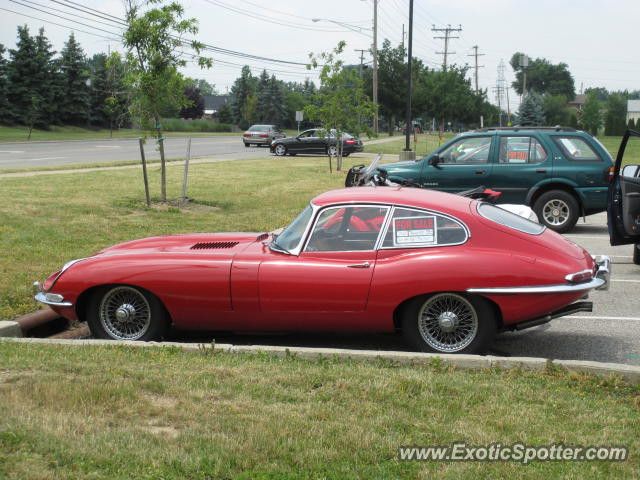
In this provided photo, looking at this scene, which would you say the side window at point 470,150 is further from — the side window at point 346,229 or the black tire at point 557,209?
the side window at point 346,229

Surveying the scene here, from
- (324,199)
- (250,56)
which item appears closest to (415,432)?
(324,199)

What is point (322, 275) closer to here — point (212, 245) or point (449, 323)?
point (449, 323)

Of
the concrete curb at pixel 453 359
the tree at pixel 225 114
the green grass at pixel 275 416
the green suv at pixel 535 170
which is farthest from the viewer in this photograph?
the tree at pixel 225 114

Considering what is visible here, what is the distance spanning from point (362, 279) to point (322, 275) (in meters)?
0.31

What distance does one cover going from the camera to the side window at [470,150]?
14.5 meters

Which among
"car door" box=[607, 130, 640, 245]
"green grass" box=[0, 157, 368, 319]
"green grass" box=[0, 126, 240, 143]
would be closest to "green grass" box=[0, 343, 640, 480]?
"green grass" box=[0, 157, 368, 319]

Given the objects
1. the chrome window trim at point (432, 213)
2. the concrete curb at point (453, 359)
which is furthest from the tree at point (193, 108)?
the concrete curb at point (453, 359)

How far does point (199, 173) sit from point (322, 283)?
19397mm

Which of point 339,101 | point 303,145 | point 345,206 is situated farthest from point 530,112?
point 345,206

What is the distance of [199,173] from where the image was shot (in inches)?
993

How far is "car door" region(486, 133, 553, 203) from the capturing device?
14.2 meters

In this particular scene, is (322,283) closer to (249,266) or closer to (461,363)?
(249,266)

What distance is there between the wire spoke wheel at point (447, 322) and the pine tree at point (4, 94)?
196ft

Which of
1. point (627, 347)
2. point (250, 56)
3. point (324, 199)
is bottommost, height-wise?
point (627, 347)
